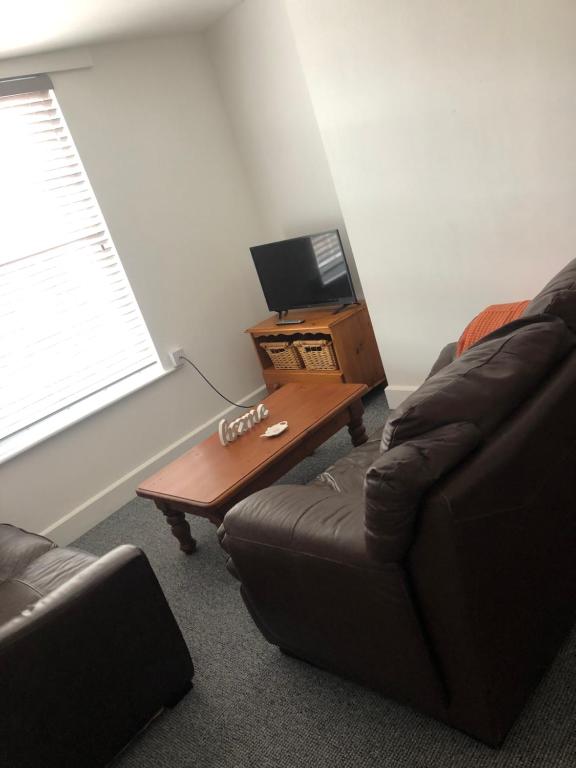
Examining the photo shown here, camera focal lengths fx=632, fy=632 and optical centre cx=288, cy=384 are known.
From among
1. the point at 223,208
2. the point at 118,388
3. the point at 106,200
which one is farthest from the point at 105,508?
the point at 223,208

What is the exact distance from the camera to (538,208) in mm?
2635

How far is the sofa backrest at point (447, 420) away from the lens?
1.29 metres

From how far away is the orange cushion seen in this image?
8.02 ft

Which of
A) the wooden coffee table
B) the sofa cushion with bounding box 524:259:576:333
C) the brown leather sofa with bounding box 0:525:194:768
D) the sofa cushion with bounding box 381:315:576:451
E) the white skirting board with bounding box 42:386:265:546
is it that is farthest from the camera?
the white skirting board with bounding box 42:386:265:546

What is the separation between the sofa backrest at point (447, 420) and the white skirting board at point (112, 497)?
2.55 metres

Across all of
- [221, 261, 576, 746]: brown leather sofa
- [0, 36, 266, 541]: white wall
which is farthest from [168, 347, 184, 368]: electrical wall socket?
[221, 261, 576, 746]: brown leather sofa

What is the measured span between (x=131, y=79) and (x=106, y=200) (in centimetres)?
75

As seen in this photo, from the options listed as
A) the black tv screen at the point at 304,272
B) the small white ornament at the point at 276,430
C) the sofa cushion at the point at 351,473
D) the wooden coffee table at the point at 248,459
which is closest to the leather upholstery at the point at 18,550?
the wooden coffee table at the point at 248,459

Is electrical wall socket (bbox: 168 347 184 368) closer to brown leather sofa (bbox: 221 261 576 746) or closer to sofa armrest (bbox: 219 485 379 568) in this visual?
sofa armrest (bbox: 219 485 379 568)

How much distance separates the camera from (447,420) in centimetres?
138

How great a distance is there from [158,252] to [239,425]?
151 centimetres

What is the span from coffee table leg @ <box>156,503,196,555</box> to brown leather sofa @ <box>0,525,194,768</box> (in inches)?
34.8

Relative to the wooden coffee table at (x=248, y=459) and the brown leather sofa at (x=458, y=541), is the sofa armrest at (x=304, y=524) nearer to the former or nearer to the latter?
the brown leather sofa at (x=458, y=541)

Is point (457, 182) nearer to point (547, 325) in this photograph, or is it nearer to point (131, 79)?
point (547, 325)
